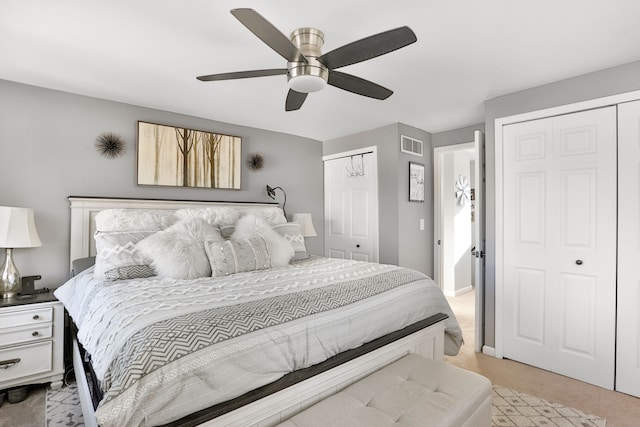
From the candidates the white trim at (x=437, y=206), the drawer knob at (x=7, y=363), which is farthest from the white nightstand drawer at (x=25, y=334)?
the white trim at (x=437, y=206)

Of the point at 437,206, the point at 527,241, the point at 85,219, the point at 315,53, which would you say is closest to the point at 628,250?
the point at 527,241

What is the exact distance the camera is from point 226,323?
1302 millimetres

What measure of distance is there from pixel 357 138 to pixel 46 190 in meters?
3.26

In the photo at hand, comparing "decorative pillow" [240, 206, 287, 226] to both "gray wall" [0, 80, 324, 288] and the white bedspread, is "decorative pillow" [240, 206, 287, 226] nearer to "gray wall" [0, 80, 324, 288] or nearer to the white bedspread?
"gray wall" [0, 80, 324, 288]

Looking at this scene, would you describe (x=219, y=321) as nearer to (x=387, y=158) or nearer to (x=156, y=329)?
(x=156, y=329)

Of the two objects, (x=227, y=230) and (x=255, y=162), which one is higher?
(x=255, y=162)

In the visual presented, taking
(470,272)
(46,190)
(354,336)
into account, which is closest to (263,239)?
(354,336)

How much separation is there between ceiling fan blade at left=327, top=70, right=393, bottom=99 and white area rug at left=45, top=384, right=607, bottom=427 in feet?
7.10

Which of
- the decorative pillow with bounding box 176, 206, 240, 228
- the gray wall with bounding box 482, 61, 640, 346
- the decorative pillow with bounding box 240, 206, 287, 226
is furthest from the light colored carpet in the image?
the decorative pillow with bounding box 176, 206, 240, 228

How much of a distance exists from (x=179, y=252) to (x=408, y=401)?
1642 millimetres

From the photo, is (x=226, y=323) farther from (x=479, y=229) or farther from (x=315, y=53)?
(x=479, y=229)

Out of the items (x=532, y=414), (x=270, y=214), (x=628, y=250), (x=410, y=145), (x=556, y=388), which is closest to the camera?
(x=532, y=414)

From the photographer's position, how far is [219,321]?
4.28 feet

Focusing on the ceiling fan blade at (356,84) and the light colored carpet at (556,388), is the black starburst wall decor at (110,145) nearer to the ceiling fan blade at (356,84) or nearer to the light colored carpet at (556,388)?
the ceiling fan blade at (356,84)
